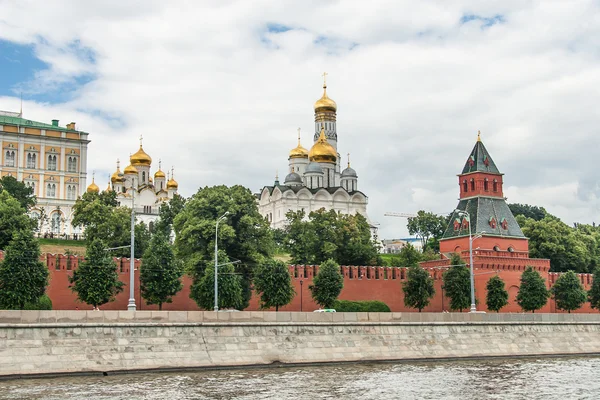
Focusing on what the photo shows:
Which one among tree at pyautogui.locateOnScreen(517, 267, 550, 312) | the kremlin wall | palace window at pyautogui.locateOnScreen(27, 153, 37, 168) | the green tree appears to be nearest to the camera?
the kremlin wall

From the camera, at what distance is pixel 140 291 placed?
49750 mm

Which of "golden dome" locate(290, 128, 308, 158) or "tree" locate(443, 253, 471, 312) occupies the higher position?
"golden dome" locate(290, 128, 308, 158)

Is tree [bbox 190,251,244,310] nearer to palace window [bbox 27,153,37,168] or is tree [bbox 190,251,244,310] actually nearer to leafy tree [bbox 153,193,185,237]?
leafy tree [bbox 153,193,185,237]

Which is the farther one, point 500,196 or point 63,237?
point 63,237

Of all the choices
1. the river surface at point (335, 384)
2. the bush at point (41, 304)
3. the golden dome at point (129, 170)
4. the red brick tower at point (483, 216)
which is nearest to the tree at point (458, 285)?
the red brick tower at point (483, 216)

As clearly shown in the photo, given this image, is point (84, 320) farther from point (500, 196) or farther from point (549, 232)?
point (549, 232)

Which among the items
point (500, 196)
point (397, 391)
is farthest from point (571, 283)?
point (397, 391)

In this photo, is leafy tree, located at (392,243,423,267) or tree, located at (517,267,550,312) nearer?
tree, located at (517,267,550,312)

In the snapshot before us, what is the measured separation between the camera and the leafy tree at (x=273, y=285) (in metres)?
51.6

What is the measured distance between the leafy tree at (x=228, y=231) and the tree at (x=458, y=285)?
39.1 ft

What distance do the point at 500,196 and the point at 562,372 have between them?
97.3 feet

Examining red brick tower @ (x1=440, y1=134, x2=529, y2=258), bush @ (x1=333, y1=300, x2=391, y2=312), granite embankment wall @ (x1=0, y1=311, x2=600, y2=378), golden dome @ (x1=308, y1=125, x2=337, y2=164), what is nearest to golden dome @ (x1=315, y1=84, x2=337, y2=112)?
golden dome @ (x1=308, y1=125, x2=337, y2=164)

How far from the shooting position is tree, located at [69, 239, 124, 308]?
46875 mm

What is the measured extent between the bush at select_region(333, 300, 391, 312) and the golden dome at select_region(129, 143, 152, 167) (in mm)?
60244
